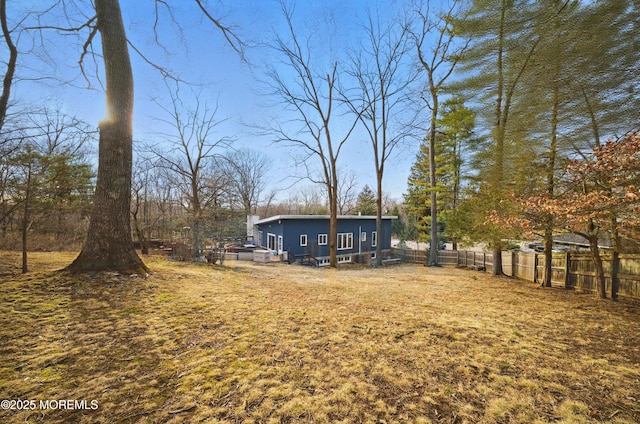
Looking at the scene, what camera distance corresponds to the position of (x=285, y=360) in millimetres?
2469

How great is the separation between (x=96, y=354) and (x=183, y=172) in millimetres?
13823

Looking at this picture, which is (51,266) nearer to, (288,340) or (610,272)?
(288,340)

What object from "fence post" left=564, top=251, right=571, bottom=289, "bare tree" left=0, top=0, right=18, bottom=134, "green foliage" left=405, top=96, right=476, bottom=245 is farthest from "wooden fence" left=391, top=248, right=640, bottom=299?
"bare tree" left=0, top=0, right=18, bottom=134

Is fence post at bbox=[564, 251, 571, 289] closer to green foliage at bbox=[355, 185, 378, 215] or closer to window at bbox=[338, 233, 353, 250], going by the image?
window at bbox=[338, 233, 353, 250]

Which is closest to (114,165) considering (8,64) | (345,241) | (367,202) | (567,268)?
(8,64)

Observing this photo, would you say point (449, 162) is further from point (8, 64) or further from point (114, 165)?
point (8, 64)

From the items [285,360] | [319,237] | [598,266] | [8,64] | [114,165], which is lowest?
[285,360]

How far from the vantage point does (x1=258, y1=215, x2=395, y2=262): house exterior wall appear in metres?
16.5

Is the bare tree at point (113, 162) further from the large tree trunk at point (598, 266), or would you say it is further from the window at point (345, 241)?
the window at point (345, 241)

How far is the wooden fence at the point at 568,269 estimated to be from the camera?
573 centimetres

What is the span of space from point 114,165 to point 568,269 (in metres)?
11.8

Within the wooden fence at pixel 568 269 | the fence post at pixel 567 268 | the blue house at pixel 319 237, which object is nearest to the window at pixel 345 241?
the blue house at pixel 319 237

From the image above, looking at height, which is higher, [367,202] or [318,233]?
[367,202]

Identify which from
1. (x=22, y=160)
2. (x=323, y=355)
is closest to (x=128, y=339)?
(x=323, y=355)
